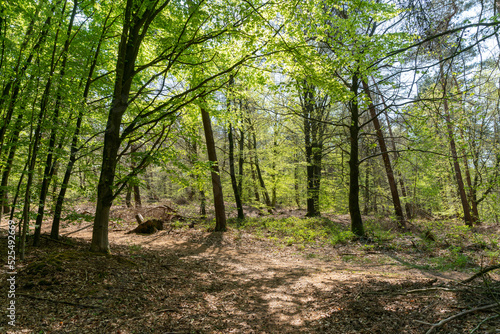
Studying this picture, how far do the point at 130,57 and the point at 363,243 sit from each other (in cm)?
919

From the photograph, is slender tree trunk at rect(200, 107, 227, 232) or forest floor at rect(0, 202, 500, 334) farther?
slender tree trunk at rect(200, 107, 227, 232)

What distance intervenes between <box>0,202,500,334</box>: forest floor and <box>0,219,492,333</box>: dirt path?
1 centimetres

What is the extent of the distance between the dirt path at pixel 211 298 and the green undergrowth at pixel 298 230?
10.4ft

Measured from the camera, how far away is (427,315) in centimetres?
303

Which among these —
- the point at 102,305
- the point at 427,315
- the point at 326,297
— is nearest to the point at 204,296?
the point at 102,305

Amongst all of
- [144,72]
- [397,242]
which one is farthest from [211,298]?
[397,242]

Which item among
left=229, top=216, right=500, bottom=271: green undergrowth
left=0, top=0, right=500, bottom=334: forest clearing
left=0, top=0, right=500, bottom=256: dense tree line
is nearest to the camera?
left=0, top=0, right=500, bottom=334: forest clearing

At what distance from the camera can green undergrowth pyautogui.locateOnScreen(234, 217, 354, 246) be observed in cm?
997

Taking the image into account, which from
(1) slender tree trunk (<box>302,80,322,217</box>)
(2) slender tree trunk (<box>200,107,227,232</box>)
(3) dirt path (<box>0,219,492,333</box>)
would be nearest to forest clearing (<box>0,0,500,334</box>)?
(3) dirt path (<box>0,219,492,333</box>)

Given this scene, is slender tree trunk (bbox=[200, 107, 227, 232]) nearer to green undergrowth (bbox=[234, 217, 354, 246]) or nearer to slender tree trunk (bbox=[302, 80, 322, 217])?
green undergrowth (bbox=[234, 217, 354, 246])

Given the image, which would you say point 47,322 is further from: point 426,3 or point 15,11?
point 426,3

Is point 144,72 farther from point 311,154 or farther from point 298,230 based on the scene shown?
point 311,154

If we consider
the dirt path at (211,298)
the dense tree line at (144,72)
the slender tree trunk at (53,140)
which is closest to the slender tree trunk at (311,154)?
the dense tree line at (144,72)

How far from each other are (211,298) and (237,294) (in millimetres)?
534
